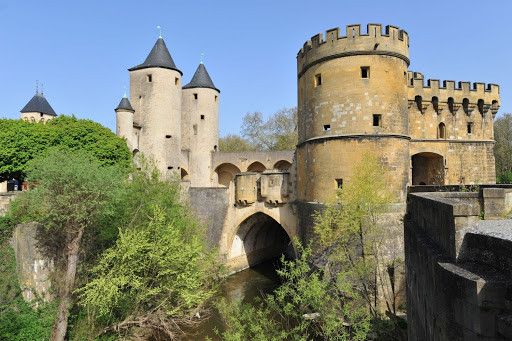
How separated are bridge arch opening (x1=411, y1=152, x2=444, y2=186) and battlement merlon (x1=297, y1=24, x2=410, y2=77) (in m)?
5.47

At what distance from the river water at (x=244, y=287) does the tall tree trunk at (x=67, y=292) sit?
460 cm

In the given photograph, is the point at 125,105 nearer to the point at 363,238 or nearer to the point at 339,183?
the point at 339,183

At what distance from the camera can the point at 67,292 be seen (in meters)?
13.0

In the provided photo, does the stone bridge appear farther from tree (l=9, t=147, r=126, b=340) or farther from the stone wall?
the stone wall

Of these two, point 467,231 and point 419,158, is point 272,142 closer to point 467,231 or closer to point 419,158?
point 419,158

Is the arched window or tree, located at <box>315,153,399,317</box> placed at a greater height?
the arched window

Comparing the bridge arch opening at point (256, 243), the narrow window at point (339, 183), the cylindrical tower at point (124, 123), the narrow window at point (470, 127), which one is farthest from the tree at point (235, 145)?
the narrow window at point (339, 183)

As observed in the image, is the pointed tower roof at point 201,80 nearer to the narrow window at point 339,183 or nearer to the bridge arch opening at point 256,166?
the bridge arch opening at point 256,166

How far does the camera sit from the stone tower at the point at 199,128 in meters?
32.7

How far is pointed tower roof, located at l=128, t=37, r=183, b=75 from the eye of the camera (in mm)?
29125

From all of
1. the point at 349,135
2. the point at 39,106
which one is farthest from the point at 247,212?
the point at 39,106

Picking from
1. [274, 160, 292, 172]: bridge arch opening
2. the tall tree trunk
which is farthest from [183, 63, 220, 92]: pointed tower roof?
the tall tree trunk

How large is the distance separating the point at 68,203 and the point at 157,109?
53.9 ft

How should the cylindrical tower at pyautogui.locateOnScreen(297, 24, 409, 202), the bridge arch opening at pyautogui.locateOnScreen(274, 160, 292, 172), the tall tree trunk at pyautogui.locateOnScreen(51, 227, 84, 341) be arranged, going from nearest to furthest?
the tall tree trunk at pyautogui.locateOnScreen(51, 227, 84, 341)
the cylindrical tower at pyautogui.locateOnScreen(297, 24, 409, 202)
the bridge arch opening at pyautogui.locateOnScreen(274, 160, 292, 172)
